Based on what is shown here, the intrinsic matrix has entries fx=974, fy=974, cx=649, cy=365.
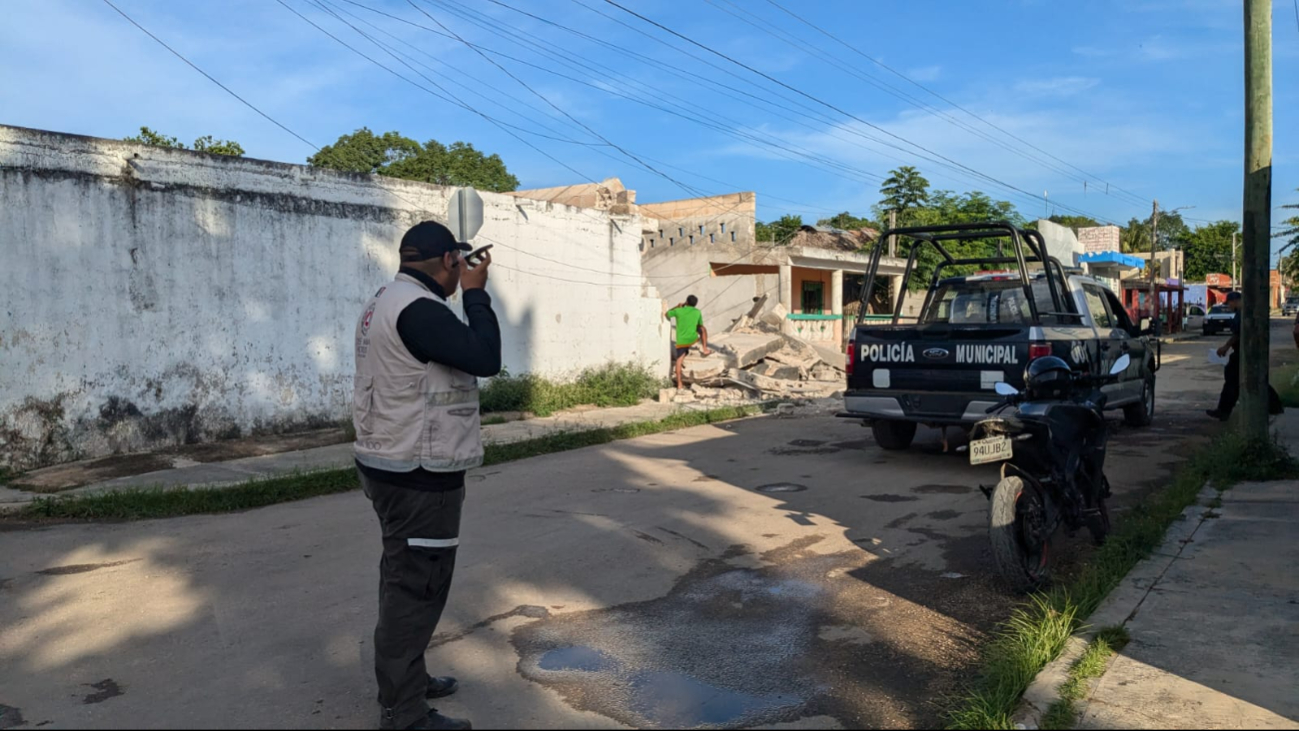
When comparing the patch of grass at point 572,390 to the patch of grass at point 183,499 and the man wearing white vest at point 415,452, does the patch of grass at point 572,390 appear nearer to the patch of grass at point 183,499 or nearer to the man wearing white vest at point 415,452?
the patch of grass at point 183,499

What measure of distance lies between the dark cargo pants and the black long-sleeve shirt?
0.14 feet

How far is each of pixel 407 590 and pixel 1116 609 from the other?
10.8 ft

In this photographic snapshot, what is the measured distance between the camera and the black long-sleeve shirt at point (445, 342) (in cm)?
330

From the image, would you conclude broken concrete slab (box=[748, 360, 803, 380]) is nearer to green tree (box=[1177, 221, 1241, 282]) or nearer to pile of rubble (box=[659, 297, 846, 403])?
pile of rubble (box=[659, 297, 846, 403])

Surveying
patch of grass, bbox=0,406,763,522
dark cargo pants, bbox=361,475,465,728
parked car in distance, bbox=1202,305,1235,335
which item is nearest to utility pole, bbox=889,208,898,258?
parked car in distance, bbox=1202,305,1235,335

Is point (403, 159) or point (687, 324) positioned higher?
point (403, 159)

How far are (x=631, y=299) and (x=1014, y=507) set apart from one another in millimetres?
12764

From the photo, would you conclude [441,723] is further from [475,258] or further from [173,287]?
[173,287]

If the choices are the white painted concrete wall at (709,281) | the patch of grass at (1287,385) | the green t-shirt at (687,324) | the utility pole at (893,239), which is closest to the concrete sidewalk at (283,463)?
the green t-shirt at (687,324)

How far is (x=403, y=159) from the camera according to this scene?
48.2 metres

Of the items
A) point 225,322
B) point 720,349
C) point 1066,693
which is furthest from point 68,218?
point 720,349

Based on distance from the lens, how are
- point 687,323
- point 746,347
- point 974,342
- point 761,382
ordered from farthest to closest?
point 746,347 → point 761,382 → point 687,323 → point 974,342

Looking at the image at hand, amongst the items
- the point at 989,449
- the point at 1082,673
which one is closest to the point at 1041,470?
the point at 989,449

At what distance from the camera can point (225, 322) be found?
37.8ft
